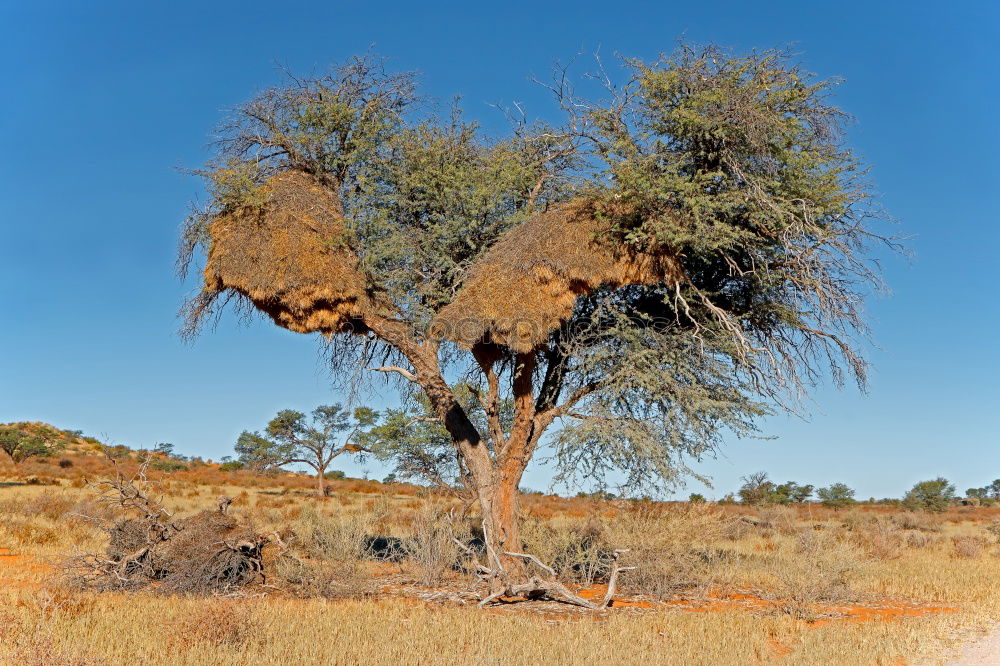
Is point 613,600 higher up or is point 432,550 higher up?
point 432,550

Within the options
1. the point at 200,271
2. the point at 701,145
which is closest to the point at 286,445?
the point at 200,271

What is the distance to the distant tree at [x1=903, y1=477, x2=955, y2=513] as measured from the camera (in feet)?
176

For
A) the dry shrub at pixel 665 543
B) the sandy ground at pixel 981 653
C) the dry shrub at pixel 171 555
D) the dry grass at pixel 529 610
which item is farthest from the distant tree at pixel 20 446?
the sandy ground at pixel 981 653

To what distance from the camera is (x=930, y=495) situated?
190 feet

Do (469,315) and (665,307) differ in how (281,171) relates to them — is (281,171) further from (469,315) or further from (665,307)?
(665,307)

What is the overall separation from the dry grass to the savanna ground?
0.03m

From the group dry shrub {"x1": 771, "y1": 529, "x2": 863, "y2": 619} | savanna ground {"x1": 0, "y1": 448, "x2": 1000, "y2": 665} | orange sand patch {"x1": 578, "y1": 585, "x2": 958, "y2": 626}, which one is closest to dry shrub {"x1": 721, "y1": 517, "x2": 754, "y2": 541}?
savanna ground {"x1": 0, "y1": 448, "x2": 1000, "y2": 665}

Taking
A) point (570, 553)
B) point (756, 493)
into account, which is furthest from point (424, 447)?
point (756, 493)

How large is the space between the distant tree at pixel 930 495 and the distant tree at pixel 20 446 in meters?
57.1

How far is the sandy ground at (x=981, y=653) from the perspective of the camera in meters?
8.60

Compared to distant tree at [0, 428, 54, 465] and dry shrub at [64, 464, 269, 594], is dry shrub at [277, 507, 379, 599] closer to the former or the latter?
dry shrub at [64, 464, 269, 594]

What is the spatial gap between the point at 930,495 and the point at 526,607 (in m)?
56.7

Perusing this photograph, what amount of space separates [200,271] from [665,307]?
849cm

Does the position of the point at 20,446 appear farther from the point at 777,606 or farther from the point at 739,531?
the point at 777,606
